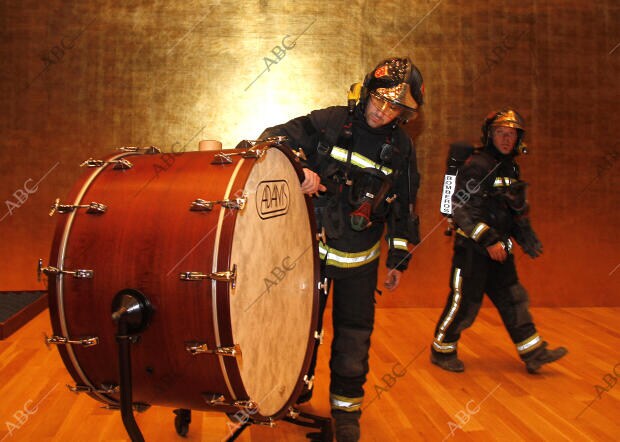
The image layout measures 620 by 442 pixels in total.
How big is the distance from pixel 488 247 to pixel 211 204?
201cm

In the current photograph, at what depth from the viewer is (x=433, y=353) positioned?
11.2 ft

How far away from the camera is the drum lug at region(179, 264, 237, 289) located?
1.49m

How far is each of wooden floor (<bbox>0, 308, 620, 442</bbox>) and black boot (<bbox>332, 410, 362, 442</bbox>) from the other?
0.10 m

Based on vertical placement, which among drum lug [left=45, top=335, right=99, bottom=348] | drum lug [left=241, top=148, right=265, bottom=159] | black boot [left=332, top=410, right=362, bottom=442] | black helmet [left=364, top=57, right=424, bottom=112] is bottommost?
black boot [left=332, top=410, right=362, bottom=442]

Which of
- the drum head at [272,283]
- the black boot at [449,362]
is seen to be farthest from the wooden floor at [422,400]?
the drum head at [272,283]

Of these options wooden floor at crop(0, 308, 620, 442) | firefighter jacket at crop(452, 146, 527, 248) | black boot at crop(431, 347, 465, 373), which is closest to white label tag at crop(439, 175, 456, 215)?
firefighter jacket at crop(452, 146, 527, 248)

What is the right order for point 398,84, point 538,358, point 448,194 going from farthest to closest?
point 448,194 < point 538,358 < point 398,84

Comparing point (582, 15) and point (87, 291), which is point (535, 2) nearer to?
point (582, 15)

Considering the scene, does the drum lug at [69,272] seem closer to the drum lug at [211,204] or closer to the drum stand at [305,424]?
the drum lug at [211,204]

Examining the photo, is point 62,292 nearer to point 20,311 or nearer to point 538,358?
point 538,358

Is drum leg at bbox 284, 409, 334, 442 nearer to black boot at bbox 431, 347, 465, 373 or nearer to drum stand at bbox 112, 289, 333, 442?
drum stand at bbox 112, 289, 333, 442

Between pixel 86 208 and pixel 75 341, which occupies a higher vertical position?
pixel 86 208

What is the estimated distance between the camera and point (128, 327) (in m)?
1.55

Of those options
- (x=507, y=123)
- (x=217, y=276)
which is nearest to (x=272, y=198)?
(x=217, y=276)
